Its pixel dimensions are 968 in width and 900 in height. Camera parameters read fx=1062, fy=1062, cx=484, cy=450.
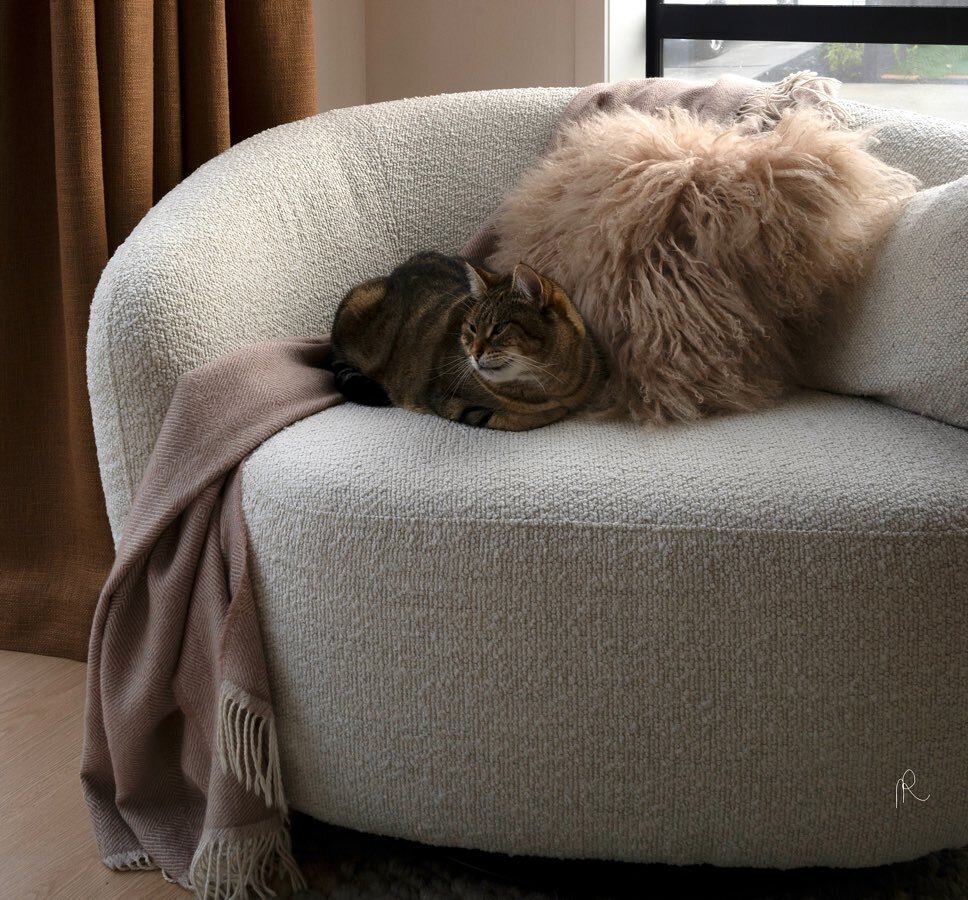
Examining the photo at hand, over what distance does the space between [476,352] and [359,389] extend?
19 cm

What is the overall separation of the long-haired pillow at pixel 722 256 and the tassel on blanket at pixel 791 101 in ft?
0.55

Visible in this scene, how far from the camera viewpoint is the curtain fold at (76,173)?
1603mm

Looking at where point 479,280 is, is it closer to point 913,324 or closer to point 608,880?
point 913,324

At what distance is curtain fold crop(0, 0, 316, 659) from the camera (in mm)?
1603

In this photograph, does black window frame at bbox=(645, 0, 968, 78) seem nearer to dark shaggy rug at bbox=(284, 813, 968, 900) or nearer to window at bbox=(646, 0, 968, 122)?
window at bbox=(646, 0, 968, 122)

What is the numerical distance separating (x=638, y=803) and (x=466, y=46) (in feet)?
6.03

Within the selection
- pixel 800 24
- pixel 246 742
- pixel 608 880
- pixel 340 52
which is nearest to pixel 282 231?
pixel 246 742

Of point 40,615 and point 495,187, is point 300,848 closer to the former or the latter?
point 40,615

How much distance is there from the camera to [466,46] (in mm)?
2398

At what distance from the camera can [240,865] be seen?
1.16 m

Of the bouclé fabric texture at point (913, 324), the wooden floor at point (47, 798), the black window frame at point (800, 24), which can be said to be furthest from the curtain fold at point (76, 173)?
the bouclé fabric texture at point (913, 324)

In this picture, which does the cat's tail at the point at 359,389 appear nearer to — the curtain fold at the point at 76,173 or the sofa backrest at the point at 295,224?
the sofa backrest at the point at 295,224

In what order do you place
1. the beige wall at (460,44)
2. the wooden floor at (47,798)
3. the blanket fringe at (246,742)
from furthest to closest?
the beige wall at (460,44), the wooden floor at (47,798), the blanket fringe at (246,742)

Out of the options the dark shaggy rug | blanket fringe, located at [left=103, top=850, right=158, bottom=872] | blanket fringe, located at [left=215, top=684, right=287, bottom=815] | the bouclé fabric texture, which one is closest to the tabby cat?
the bouclé fabric texture
